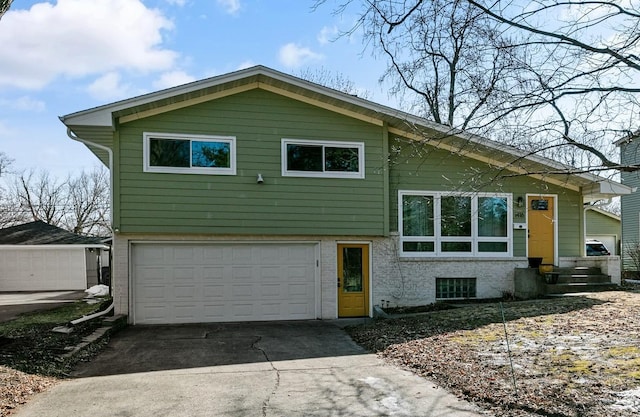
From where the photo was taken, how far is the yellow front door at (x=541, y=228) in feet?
44.9

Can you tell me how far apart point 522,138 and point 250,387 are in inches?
177

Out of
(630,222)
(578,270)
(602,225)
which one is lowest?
(578,270)

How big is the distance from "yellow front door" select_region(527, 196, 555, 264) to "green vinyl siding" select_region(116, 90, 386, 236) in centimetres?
431

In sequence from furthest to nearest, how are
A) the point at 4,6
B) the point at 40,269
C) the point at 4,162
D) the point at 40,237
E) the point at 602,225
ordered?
1. the point at 4,162
2. the point at 602,225
3. the point at 40,237
4. the point at 40,269
5. the point at 4,6

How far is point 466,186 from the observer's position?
12.3 meters

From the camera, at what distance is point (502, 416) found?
5.08 m

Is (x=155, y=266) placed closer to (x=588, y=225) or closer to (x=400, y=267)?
(x=400, y=267)

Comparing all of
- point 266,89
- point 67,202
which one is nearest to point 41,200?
point 67,202

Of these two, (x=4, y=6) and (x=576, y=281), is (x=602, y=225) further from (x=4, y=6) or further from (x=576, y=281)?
(x=4, y=6)

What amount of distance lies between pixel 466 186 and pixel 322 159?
3.53 metres

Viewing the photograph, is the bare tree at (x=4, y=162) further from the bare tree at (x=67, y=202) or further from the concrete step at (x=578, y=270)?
the concrete step at (x=578, y=270)

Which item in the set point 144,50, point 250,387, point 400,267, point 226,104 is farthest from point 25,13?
point 400,267

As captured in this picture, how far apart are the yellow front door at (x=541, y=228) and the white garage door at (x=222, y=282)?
5979 millimetres

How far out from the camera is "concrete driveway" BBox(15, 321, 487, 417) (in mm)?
5539
